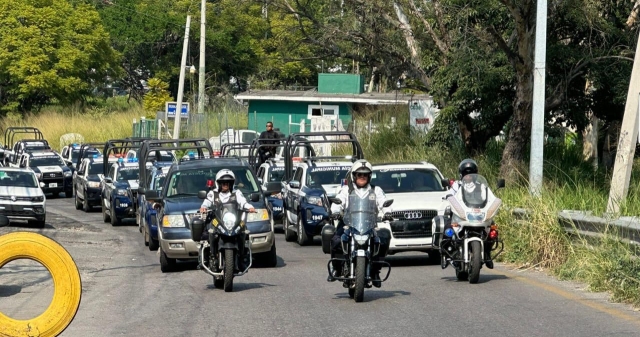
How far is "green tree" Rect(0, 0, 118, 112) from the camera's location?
68438 mm

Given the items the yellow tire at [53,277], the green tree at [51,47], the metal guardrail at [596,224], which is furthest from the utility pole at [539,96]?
the green tree at [51,47]

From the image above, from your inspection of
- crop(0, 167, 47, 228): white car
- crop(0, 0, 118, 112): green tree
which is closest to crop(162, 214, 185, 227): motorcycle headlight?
crop(0, 167, 47, 228): white car

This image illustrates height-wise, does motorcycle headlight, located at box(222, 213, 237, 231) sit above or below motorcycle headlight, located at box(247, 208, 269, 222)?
above

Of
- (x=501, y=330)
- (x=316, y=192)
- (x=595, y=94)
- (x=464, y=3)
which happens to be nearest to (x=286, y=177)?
(x=316, y=192)

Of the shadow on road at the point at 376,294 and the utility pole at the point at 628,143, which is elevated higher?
the utility pole at the point at 628,143

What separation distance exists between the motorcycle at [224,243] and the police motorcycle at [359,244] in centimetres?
158

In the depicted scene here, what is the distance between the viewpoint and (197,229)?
1488 cm

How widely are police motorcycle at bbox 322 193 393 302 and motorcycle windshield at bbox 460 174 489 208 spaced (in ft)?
5.99

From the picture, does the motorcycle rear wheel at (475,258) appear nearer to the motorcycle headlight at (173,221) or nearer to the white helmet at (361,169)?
the white helmet at (361,169)

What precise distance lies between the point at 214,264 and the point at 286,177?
438 inches

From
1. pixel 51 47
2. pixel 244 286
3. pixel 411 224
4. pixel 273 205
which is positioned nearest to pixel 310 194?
pixel 273 205

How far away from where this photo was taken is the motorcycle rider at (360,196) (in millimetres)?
13227

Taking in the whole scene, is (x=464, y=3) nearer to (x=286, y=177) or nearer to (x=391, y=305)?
(x=286, y=177)

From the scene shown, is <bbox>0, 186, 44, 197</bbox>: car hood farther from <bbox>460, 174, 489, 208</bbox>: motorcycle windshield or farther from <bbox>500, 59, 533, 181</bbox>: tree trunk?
<bbox>460, 174, 489, 208</bbox>: motorcycle windshield
